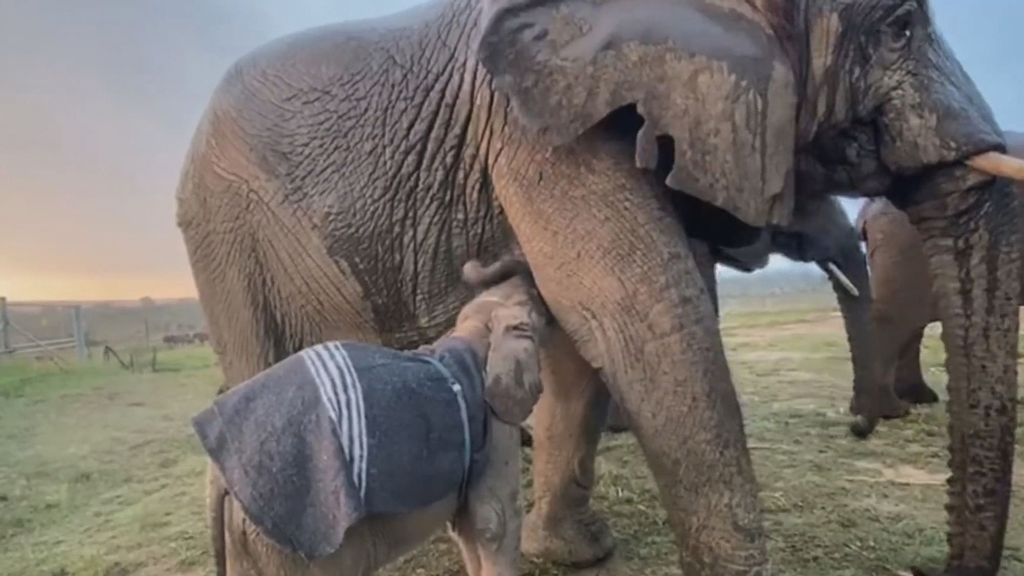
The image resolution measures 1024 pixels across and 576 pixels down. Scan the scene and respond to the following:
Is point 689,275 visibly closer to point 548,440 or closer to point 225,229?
point 548,440

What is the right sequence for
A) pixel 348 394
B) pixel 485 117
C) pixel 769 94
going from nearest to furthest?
pixel 348 394, pixel 769 94, pixel 485 117

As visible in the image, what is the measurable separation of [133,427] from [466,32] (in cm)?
198

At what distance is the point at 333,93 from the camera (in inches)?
61.5

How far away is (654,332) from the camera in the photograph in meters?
1.23

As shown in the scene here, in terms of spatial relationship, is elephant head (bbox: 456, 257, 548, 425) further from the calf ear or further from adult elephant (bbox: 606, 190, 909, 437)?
adult elephant (bbox: 606, 190, 909, 437)

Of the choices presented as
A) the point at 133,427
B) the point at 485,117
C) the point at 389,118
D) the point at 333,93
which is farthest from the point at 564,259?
the point at 133,427

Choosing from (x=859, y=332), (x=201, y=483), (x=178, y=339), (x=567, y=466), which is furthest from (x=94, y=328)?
(x=859, y=332)

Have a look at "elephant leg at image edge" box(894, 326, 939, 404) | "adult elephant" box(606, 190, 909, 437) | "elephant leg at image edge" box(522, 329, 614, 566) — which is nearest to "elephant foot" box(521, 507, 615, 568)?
"elephant leg at image edge" box(522, 329, 614, 566)

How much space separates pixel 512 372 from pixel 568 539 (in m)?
0.70

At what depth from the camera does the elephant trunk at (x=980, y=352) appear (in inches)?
52.5

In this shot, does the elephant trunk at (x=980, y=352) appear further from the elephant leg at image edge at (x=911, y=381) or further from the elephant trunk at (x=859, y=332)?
the elephant leg at image edge at (x=911, y=381)

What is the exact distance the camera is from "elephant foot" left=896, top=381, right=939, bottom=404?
304 cm

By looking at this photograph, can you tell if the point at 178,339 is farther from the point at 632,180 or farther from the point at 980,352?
the point at 980,352

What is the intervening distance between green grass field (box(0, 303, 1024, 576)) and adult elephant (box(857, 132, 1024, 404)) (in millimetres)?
230
